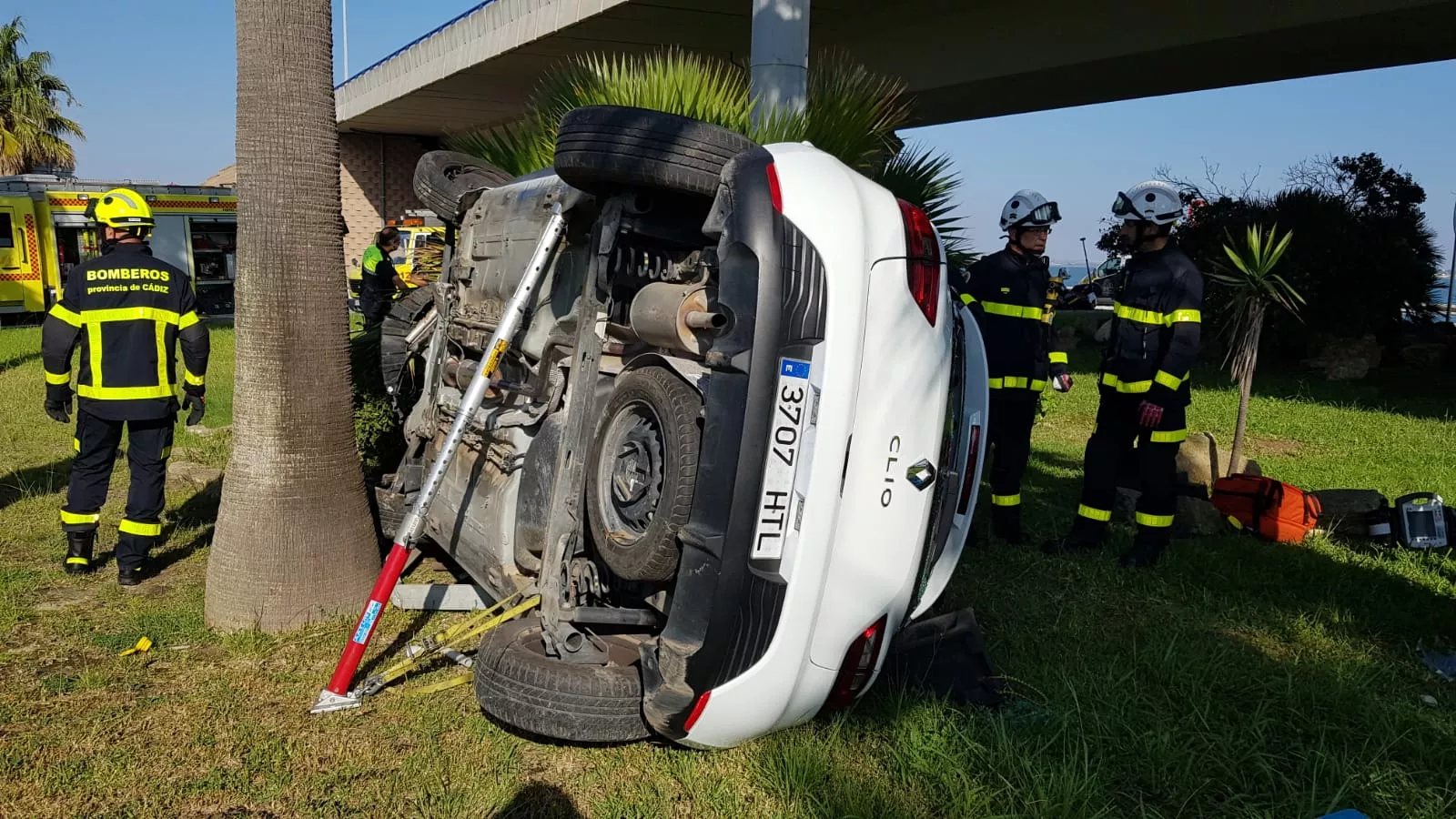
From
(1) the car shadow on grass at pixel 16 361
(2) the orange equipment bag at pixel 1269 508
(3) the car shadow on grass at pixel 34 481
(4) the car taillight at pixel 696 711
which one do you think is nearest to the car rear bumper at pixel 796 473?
(4) the car taillight at pixel 696 711

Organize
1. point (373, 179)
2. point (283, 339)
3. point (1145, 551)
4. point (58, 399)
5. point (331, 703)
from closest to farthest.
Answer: point (331, 703), point (283, 339), point (58, 399), point (1145, 551), point (373, 179)

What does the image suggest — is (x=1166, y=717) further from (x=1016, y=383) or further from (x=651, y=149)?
(x=1016, y=383)

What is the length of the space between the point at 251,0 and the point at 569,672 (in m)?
3.08

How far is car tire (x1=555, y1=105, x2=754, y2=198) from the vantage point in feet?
10.5

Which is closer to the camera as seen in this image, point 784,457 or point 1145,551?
point 784,457

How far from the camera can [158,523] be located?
4988 mm

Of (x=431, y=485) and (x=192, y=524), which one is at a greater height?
(x=431, y=485)

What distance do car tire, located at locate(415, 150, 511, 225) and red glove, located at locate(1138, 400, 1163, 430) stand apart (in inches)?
141

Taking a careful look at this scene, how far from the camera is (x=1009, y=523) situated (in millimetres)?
5934

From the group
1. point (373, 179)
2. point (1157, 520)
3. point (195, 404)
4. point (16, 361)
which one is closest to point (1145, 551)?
point (1157, 520)

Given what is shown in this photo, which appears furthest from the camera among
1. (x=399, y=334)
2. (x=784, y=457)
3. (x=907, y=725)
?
(x=399, y=334)

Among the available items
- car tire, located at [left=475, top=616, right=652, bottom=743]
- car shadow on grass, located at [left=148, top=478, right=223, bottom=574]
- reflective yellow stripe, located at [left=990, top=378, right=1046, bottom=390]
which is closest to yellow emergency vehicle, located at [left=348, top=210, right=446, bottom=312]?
car shadow on grass, located at [left=148, top=478, right=223, bottom=574]

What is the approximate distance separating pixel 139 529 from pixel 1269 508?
19.9ft

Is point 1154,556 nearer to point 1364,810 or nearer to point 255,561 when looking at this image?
point 1364,810
